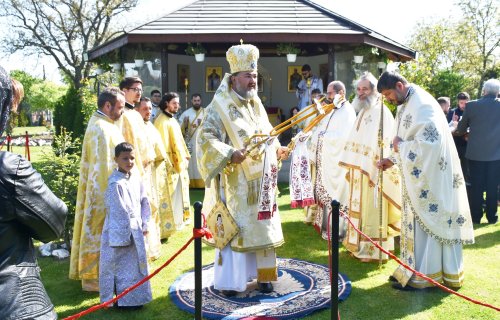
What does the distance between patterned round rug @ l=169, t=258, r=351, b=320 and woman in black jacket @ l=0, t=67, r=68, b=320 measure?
247cm

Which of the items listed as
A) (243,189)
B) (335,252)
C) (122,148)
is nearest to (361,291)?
(243,189)

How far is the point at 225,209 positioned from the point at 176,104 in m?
3.47

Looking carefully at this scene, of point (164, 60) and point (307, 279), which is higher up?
point (164, 60)

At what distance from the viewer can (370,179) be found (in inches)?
243

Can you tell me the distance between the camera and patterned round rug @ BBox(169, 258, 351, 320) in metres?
4.75

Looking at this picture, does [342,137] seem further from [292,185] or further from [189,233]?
[189,233]

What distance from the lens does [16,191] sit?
2.28 meters

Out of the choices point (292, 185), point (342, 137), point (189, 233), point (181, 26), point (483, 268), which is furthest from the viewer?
point (181, 26)

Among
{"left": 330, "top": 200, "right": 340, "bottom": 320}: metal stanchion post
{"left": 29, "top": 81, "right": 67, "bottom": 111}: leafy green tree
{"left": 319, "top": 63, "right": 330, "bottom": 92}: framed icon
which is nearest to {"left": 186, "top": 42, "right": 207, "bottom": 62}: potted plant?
{"left": 319, "top": 63, "right": 330, "bottom": 92}: framed icon

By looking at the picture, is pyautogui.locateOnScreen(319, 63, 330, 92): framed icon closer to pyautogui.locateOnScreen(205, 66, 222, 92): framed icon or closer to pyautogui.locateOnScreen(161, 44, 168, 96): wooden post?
pyautogui.locateOnScreen(205, 66, 222, 92): framed icon

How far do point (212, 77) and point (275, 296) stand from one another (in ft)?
43.8

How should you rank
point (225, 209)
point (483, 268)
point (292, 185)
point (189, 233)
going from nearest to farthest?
point (225, 209) → point (292, 185) → point (483, 268) → point (189, 233)

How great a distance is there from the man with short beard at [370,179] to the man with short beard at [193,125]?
628 cm

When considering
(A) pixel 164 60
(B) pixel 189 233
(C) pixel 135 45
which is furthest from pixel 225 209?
(C) pixel 135 45
